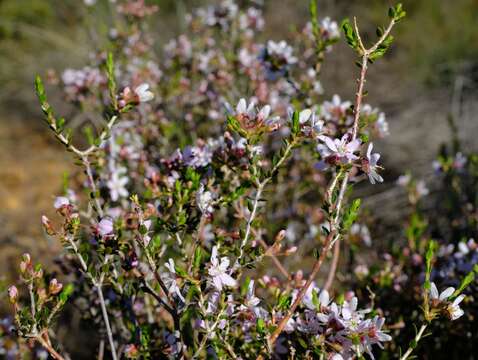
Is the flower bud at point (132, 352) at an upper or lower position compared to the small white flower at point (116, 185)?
lower

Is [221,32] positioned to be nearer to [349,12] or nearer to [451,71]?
[451,71]

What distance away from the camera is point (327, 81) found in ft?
24.7

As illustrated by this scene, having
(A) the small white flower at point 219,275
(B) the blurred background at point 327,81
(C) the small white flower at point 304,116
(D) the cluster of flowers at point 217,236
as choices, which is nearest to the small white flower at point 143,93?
(D) the cluster of flowers at point 217,236

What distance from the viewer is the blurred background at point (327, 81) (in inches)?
206

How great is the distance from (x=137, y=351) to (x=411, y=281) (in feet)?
4.61

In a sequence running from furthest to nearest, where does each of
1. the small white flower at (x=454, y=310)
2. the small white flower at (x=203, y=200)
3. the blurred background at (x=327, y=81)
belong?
the blurred background at (x=327, y=81), the small white flower at (x=203, y=200), the small white flower at (x=454, y=310)

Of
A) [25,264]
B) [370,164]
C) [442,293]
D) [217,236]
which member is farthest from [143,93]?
[442,293]

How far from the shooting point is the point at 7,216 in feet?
20.1

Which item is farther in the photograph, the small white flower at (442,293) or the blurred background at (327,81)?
the blurred background at (327,81)

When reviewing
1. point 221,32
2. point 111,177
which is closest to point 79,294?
point 111,177

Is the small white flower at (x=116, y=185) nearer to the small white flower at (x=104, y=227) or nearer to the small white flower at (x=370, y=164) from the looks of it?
the small white flower at (x=104, y=227)

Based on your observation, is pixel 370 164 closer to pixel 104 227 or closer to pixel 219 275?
pixel 219 275

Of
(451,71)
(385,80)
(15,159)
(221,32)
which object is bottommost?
(221,32)

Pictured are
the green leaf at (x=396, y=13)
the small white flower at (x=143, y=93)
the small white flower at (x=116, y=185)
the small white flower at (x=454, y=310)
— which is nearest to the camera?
the small white flower at (x=454, y=310)
